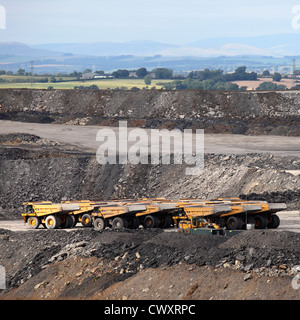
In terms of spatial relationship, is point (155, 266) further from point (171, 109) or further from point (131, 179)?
point (171, 109)

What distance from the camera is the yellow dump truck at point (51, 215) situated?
131 ft

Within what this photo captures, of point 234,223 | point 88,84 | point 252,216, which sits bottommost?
point 234,223

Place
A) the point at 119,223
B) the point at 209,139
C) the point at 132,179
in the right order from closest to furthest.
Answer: the point at 119,223 < the point at 132,179 < the point at 209,139

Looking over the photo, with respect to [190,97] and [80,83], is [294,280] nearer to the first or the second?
[190,97]

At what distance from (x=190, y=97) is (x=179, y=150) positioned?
2169 centimetres

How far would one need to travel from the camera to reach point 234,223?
37.2 m

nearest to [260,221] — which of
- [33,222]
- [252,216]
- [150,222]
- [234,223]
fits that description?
[252,216]

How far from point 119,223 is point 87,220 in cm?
243

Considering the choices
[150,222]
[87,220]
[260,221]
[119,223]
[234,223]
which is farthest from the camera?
[87,220]

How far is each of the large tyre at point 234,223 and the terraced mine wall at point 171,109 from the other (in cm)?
4015

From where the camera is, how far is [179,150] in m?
63.9

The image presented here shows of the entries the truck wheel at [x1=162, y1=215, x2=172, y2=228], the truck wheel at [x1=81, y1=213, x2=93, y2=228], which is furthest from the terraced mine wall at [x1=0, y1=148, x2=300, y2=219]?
the truck wheel at [x1=162, y1=215, x2=172, y2=228]

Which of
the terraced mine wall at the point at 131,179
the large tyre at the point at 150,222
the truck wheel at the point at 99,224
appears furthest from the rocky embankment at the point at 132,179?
the large tyre at the point at 150,222
